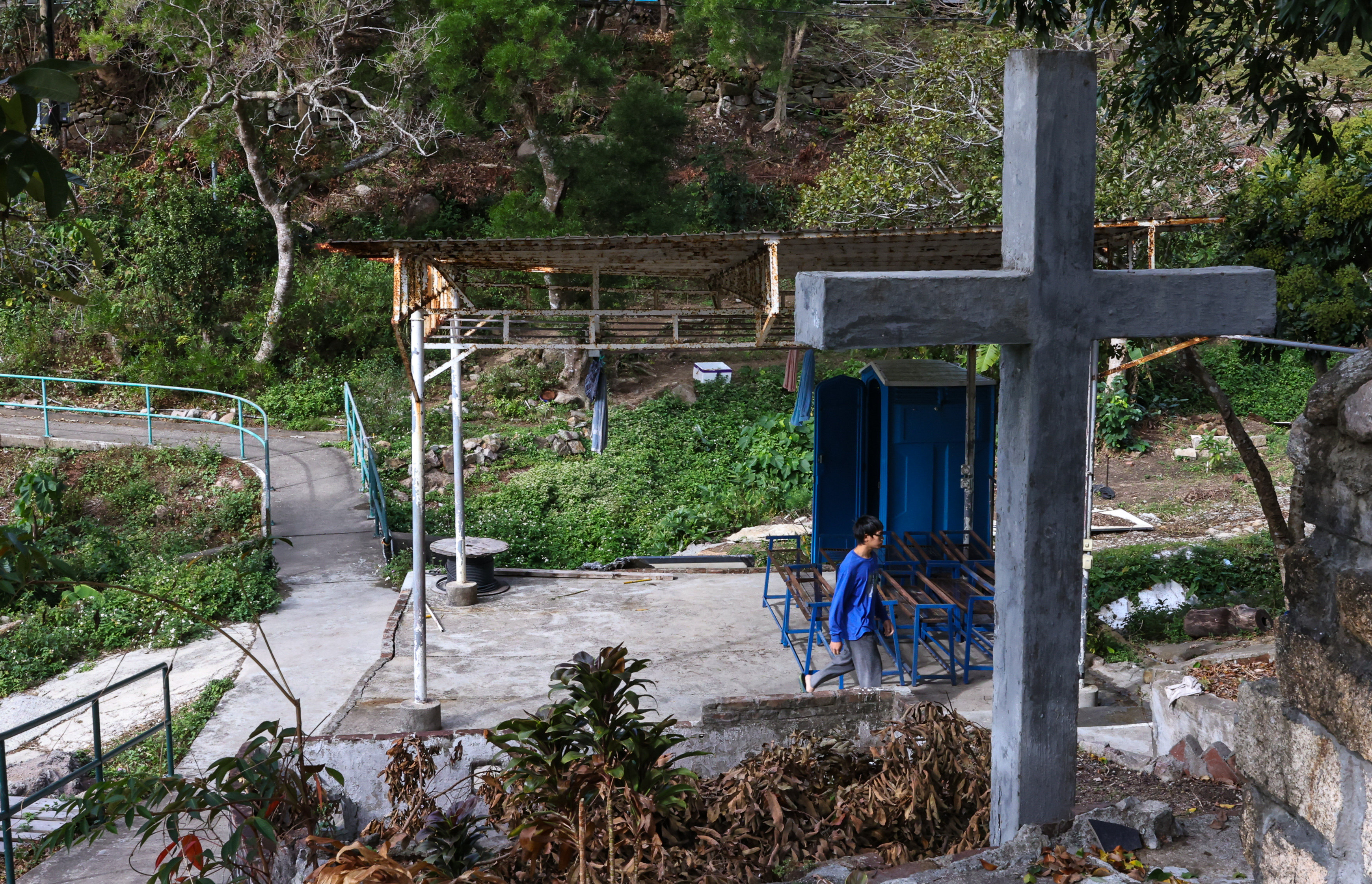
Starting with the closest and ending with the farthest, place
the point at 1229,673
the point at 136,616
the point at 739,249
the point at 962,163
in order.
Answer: the point at 1229,673 < the point at 739,249 < the point at 136,616 < the point at 962,163

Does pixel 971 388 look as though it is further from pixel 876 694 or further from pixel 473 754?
pixel 473 754

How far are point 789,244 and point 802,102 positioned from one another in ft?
80.5

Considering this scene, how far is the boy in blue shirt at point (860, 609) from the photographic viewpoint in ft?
22.8

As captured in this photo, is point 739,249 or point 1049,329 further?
point 739,249

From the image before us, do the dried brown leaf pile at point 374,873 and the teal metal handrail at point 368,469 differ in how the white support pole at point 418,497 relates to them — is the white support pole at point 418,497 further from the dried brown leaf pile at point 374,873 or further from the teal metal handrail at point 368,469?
the teal metal handrail at point 368,469

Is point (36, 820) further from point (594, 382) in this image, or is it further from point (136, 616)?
point (594, 382)

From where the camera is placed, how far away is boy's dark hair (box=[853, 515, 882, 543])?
6.93 m

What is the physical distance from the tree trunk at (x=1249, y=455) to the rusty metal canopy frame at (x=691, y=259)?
1.28 m

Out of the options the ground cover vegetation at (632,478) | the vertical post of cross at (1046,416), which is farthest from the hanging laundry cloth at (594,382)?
the vertical post of cross at (1046,416)

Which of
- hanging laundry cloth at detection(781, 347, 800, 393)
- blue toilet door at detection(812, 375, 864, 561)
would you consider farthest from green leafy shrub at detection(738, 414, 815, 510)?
blue toilet door at detection(812, 375, 864, 561)

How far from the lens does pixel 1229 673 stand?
684cm

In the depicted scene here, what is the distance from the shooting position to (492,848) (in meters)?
3.88

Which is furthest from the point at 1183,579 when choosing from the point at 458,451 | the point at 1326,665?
the point at 1326,665

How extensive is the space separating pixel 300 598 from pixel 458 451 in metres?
3.79
